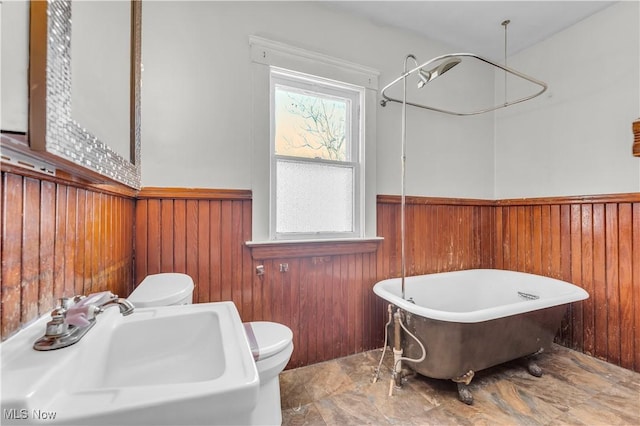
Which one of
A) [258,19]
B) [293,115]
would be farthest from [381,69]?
[258,19]

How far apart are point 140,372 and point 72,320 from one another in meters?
0.23

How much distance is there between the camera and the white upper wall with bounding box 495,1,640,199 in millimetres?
2031

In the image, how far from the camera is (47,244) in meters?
0.74

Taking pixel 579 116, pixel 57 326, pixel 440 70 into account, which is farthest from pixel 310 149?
pixel 579 116

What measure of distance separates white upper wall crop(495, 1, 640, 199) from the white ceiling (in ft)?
0.40

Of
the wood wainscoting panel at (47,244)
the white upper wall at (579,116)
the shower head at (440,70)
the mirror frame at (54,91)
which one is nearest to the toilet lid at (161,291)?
the wood wainscoting panel at (47,244)

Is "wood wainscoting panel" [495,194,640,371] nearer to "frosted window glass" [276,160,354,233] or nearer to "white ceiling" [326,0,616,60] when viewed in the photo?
"white ceiling" [326,0,616,60]

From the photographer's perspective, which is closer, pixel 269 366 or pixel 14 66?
pixel 14 66

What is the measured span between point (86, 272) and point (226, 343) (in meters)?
0.62

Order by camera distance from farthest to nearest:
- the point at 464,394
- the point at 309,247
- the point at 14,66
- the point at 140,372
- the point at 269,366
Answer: the point at 309,247 < the point at 464,394 < the point at 269,366 < the point at 140,372 < the point at 14,66

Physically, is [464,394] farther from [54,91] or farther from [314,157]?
[54,91]

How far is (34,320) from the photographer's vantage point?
677 mm

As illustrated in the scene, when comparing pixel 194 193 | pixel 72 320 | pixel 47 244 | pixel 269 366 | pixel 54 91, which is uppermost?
pixel 54 91

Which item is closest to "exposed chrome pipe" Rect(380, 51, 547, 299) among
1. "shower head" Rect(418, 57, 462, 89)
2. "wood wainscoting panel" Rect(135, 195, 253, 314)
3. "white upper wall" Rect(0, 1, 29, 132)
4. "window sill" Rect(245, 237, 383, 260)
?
"shower head" Rect(418, 57, 462, 89)
